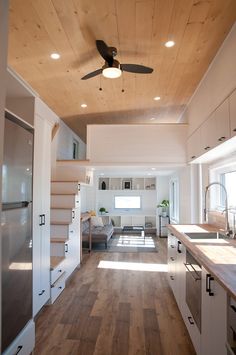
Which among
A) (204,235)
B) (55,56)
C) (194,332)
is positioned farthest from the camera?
(204,235)

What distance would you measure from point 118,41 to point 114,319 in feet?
9.93

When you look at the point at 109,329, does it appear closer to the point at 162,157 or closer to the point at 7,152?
the point at 7,152

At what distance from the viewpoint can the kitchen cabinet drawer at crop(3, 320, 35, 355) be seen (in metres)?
1.69

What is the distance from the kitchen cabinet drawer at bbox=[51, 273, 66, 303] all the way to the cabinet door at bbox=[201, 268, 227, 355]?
1.97m

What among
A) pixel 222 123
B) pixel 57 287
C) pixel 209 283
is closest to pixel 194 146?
pixel 222 123

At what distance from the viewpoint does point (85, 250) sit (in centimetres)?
604

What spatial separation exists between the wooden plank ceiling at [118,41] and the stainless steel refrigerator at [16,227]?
108cm

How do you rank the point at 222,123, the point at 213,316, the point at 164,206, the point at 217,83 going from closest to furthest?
the point at 213,316 < the point at 222,123 < the point at 217,83 < the point at 164,206

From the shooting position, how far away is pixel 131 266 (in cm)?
471

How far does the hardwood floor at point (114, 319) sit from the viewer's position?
2.20 meters

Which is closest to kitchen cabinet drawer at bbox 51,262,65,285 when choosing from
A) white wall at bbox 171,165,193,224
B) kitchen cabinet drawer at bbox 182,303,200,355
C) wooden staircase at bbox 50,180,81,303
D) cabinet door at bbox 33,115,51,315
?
wooden staircase at bbox 50,180,81,303

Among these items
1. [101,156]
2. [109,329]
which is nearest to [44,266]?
[109,329]

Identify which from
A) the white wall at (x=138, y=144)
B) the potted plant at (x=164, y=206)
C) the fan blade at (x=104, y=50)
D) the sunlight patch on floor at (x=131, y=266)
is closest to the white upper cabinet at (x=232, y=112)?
the fan blade at (x=104, y=50)

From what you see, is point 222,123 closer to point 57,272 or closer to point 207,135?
point 207,135
